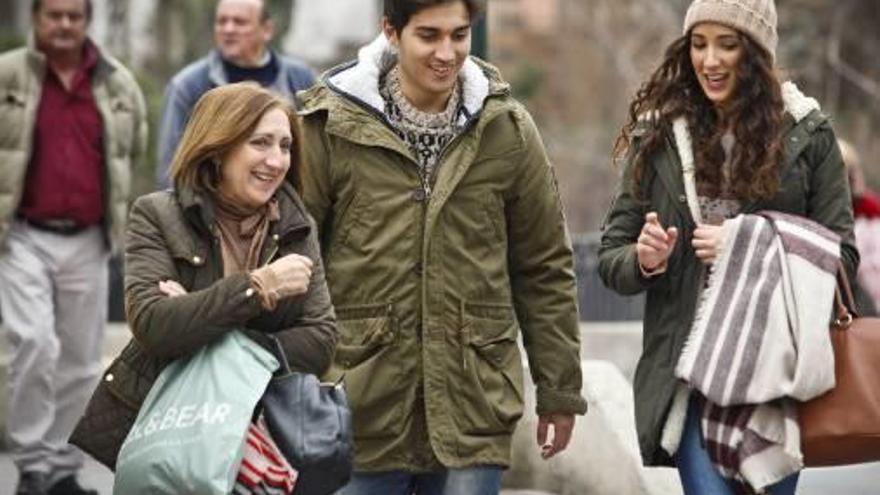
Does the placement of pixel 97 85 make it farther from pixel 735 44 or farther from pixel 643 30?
pixel 643 30

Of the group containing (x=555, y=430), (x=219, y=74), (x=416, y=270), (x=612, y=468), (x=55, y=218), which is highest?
(x=416, y=270)

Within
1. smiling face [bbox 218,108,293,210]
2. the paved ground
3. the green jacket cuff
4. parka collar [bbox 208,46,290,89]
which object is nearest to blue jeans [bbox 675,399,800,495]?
the green jacket cuff

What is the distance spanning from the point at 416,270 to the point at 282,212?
0.51 meters

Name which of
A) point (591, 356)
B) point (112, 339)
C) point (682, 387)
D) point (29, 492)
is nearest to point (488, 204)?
point (682, 387)

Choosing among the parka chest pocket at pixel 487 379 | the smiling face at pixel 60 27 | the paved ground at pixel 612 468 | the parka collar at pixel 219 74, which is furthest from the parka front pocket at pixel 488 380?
the parka collar at pixel 219 74

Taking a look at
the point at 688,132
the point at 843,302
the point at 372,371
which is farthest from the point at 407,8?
the point at 843,302

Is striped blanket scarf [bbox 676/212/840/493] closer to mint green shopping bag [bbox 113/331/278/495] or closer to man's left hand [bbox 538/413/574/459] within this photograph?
man's left hand [bbox 538/413/574/459]

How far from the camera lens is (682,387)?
662 cm

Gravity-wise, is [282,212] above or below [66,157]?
above

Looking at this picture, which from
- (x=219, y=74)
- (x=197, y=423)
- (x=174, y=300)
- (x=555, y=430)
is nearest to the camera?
(x=197, y=423)

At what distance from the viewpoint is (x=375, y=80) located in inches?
263

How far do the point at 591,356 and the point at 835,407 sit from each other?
26.1 ft

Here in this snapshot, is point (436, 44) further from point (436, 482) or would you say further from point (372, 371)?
point (436, 482)

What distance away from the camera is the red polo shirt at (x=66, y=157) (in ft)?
32.3
